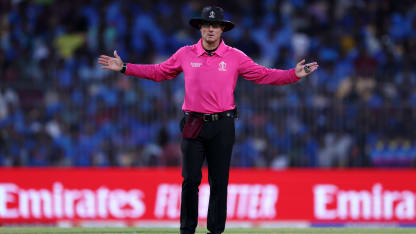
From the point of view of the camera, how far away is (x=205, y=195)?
12.4 meters

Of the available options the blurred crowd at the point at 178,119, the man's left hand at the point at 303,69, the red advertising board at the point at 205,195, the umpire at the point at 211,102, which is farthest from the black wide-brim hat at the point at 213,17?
the blurred crowd at the point at 178,119

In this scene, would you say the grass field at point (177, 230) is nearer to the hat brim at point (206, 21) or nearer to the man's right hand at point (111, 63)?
the man's right hand at point (111, 63)

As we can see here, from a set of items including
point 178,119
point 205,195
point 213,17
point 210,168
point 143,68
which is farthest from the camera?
point 178,119

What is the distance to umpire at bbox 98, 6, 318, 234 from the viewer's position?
805cm

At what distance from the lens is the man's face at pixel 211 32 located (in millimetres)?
8031

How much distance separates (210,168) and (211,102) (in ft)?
2.07

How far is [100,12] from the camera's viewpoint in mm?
16969

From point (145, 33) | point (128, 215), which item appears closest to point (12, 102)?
point (128, 215)

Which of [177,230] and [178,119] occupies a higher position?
[178,119]

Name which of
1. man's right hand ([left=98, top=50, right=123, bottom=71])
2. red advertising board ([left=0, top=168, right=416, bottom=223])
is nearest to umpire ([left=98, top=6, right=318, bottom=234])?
man's right hand ([left=98, top=50, right=123, bottom=71])

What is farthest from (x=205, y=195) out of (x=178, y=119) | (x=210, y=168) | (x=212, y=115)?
(x=212, y=115)

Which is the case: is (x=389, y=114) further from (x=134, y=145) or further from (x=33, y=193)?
(x=33, y=193)

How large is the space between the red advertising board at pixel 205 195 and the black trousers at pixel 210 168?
3972mm

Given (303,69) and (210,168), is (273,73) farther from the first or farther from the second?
(210,168)
